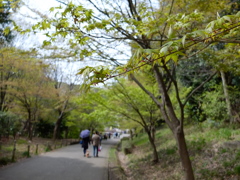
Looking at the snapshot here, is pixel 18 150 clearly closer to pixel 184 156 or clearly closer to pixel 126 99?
pixel 126 99

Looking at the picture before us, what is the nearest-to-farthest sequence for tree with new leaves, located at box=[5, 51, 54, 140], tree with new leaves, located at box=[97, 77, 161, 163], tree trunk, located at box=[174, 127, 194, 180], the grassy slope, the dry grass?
tree trunk, located at box=[174, 127, 194, 180] < the grassy slope < tree with new leaves, located at box=[97, 77, 161, 163] < the dry grass < tree with new leaves, located at box=[5, 51, 54, 140]

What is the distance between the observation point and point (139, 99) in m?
8.38

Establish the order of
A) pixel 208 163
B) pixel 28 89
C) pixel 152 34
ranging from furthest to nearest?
pixel 28 89 < pixel 208 163 < pixel 152 34

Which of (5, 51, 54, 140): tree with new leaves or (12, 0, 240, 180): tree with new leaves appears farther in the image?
(5, 51, 54, 140): tree with new leaves

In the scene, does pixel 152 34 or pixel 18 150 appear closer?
pixel 152 34

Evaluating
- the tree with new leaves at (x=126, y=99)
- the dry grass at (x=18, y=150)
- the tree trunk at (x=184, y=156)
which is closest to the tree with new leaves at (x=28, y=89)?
the dry grass at (x=18, y=150)

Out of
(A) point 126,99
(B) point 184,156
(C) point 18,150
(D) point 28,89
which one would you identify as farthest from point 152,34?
(D) point 28,89

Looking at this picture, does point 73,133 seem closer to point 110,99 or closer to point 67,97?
point 67,97

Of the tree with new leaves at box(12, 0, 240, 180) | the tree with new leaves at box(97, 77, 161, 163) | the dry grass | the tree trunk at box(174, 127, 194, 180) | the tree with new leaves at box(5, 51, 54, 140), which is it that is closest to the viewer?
the tree with new leaves at box(12, 0, 240, 180)

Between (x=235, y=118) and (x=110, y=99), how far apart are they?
7291 millimetres

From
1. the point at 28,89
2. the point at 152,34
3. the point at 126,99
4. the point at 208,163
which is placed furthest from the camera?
the point at 28,89

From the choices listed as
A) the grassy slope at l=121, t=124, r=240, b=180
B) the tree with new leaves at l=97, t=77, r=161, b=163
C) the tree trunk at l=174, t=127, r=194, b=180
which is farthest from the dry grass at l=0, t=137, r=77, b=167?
the tree trunk at l=174, t=127, r=194, b=180

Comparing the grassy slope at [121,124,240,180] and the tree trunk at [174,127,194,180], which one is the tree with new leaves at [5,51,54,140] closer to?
the grassy slope at [121,124,240,180]

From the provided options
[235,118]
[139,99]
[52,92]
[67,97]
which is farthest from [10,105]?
[235,118]
